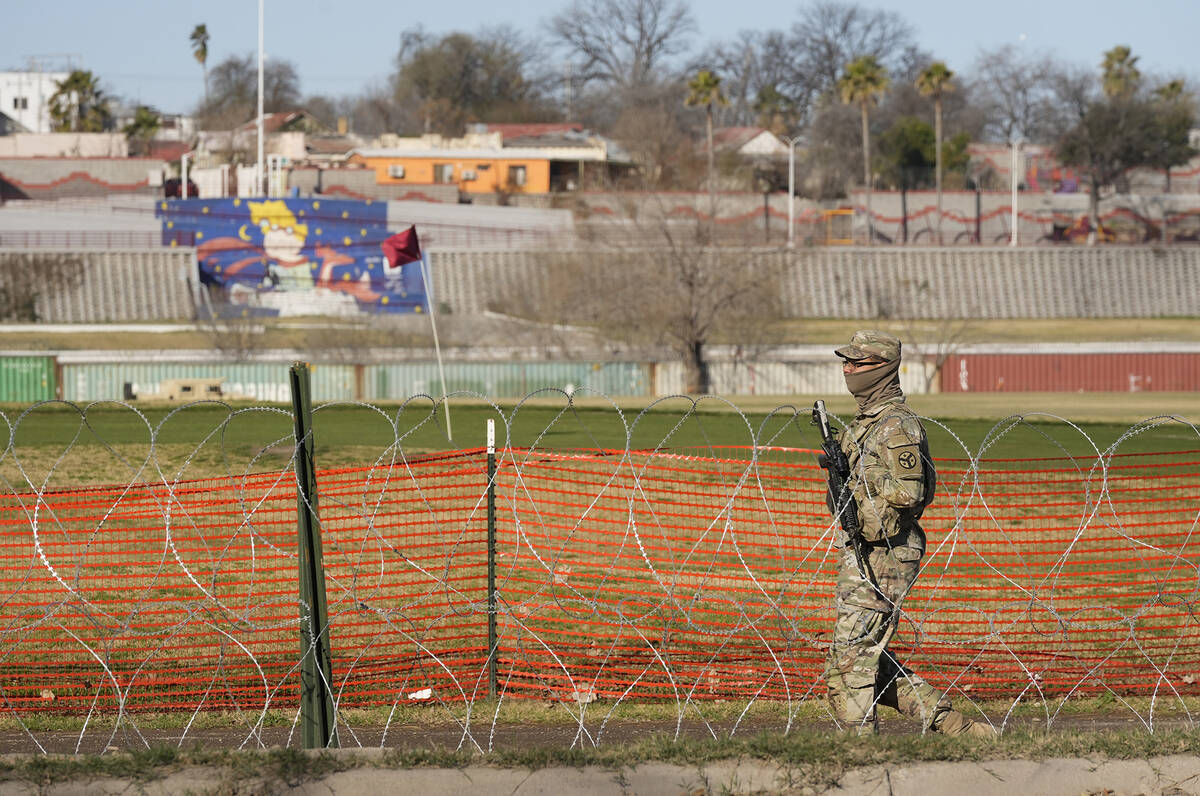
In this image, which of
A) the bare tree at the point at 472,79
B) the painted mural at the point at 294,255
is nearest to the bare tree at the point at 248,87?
the bare tree at the point at 472,79

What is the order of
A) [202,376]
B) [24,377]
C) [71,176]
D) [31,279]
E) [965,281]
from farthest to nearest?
[71,176] → [965,281] → [31,279] → [202,376] → [24,377]

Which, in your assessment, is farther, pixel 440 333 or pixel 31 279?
pixel 31 279

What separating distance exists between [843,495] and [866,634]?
64 cm

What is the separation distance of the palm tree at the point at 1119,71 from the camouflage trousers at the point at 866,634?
8322cm

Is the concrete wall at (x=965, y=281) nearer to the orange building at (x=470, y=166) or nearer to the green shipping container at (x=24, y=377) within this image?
the orange building at (x=470, y=166)

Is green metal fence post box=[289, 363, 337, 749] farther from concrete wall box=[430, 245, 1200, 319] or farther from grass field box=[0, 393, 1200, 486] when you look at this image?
concrete wall box=[430, 245, 1200, 319]

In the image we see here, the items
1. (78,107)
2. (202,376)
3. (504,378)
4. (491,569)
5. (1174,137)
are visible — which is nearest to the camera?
(491,569)

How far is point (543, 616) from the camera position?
9.81 metres

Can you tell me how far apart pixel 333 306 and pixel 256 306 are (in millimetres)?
3370

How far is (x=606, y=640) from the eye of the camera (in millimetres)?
9242

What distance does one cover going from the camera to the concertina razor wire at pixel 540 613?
695 cm

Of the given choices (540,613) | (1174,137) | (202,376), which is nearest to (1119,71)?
(1174,137)

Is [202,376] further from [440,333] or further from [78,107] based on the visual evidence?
[78,107]

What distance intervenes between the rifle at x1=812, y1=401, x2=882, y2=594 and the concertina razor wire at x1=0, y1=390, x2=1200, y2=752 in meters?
0.21
